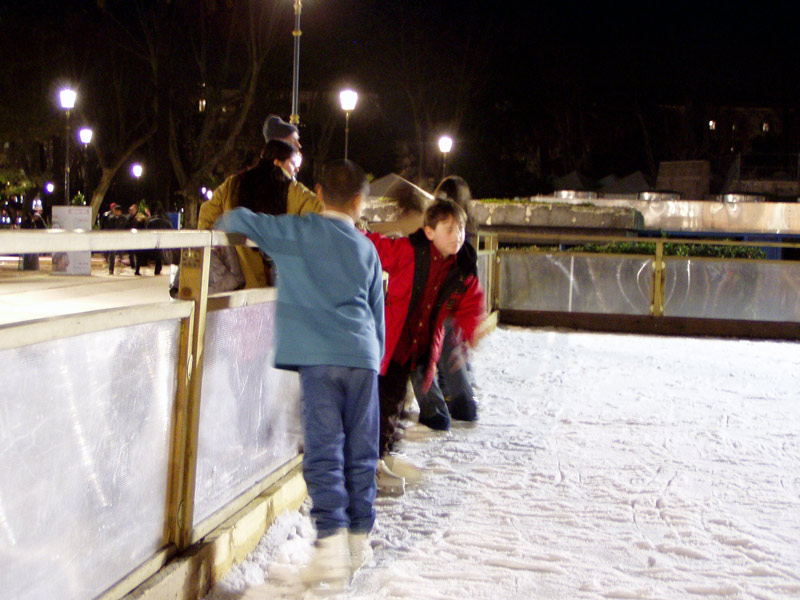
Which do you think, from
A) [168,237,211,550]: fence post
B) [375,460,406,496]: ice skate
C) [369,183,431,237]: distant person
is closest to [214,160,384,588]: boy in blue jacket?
[168,237,211,550]: fence post

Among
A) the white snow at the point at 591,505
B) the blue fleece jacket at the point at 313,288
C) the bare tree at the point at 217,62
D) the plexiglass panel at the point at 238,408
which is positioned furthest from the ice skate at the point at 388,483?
the bare tree at the point at 217,62

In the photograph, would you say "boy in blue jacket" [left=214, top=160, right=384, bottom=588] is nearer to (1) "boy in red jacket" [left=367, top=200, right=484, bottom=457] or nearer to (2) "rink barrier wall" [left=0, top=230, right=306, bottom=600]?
(2) "rink barrier wall" [left=0, top=230, right=306, bottom=600]

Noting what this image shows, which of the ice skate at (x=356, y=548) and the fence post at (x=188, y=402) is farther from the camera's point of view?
the ice skate at (x=356, y=548)

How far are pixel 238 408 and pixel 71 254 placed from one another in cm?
1716

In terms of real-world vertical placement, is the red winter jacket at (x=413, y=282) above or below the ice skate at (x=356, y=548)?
above

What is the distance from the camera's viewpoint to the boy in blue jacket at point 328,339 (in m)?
3.23

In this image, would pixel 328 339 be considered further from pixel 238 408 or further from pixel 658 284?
pixel 658 284

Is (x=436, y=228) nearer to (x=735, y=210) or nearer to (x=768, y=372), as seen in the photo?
(x=768, y=372)

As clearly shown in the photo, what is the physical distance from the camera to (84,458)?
2402 millimetres

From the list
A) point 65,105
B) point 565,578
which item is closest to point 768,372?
point 565,578

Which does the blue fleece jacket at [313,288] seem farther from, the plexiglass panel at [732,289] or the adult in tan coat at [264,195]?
the plexiglass panel at [732,289]

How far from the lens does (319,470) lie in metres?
3.31

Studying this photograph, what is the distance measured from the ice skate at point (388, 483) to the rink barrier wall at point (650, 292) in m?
8.75

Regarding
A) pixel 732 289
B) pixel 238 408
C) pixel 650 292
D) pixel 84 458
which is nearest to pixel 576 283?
pixel 650 292
